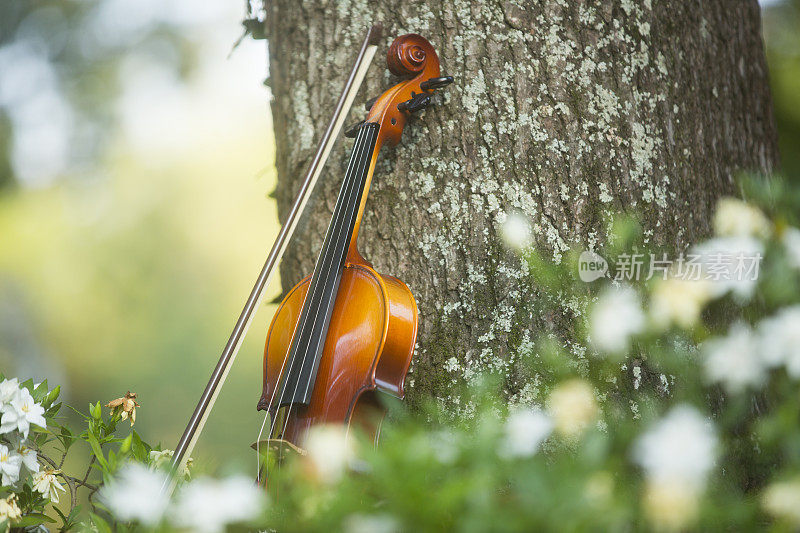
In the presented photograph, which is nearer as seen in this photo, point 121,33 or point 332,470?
point 332,470

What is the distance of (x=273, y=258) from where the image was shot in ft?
3.57

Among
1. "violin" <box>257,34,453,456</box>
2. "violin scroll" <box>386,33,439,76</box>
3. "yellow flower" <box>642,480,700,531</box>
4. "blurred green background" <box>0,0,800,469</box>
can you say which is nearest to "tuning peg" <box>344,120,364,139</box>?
"violin" <box>257,34,453,456</box>

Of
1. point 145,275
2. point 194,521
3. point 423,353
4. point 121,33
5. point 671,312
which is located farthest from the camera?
point 145,275

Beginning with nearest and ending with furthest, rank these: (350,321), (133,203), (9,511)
Result: (9,511) → (350,321) → (133,203)

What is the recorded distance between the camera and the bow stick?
96cm

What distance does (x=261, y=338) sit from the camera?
634cm

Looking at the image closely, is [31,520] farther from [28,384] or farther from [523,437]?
[523,437]

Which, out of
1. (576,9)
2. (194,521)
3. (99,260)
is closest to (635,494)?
(194,521)

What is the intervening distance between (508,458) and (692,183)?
3.04 ft

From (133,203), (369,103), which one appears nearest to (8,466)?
(369,103)

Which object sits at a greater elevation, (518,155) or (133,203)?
(518,155)

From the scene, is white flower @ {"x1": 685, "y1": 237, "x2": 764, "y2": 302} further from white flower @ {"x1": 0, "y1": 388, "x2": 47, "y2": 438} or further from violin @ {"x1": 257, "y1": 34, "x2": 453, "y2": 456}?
white flower @ {"x1": 0, "y1": 388, "x2": 47, "y2": 438}

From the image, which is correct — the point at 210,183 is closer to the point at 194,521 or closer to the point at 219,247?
the point at 219,247

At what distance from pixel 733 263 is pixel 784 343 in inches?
11.3
